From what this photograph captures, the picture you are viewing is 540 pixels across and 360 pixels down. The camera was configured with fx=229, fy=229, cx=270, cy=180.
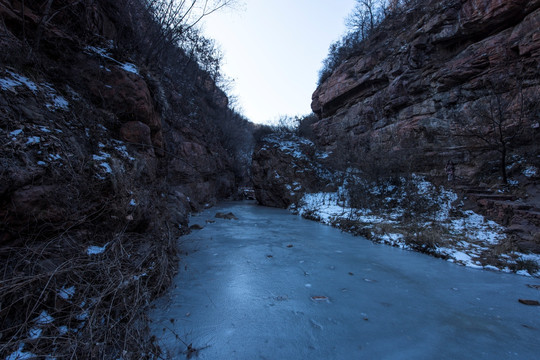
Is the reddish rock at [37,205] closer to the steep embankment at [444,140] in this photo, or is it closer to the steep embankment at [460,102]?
the steep embankment at [444,140]

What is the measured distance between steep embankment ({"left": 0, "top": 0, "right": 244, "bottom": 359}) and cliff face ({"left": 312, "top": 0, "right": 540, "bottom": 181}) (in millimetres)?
11255

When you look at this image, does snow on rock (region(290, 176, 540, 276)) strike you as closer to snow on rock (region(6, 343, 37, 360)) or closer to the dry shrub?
the dry shrub

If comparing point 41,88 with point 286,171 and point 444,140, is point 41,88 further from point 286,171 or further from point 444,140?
point 286,171

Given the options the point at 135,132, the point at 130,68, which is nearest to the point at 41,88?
the point at 135,132

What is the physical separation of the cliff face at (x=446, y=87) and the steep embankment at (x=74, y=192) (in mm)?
11255

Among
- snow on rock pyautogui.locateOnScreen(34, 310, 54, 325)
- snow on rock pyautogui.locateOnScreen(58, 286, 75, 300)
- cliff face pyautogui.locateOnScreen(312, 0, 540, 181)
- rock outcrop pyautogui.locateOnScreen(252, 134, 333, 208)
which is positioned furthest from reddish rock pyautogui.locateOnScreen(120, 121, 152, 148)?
rock outcrop pyautogui.locateOnScreen(252, 134, 333, 208)

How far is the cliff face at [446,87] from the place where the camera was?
8.57 meters

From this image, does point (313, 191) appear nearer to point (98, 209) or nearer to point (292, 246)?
point (292, 246)

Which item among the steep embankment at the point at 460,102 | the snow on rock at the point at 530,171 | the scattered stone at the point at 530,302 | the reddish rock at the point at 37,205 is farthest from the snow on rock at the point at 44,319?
the snow on rock at the point at 530,171

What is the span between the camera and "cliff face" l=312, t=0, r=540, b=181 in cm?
857

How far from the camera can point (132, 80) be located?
204 inches

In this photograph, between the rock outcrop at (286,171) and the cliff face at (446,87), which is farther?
the rock outcrop at (286,171)

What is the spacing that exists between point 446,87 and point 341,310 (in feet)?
42.6

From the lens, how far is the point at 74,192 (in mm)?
2648
